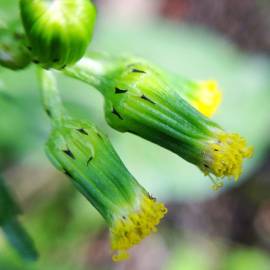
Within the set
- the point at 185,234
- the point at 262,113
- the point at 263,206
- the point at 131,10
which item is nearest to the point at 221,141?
the point at 262,113

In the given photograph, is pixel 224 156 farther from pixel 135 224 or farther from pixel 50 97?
pixel 50 97

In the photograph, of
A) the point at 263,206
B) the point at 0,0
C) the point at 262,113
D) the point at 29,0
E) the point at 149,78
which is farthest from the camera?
the point at 263,206

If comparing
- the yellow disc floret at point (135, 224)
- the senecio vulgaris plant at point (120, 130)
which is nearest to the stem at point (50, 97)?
the senecio vulgaris plant at point (120, 130)

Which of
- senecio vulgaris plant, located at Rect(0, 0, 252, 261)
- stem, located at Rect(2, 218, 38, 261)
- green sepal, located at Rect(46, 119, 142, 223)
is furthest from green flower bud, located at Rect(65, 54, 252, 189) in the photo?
stem, located at Rect(2, 218, 38, 261)

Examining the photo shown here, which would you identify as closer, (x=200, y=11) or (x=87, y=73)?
(x=87, y=73)

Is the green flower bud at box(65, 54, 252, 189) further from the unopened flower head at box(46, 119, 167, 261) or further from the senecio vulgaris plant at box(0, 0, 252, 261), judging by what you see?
the unopened flower head at box(46, 119, 167, 261)

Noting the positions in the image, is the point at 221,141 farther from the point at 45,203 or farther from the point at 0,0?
the point at 45,203
